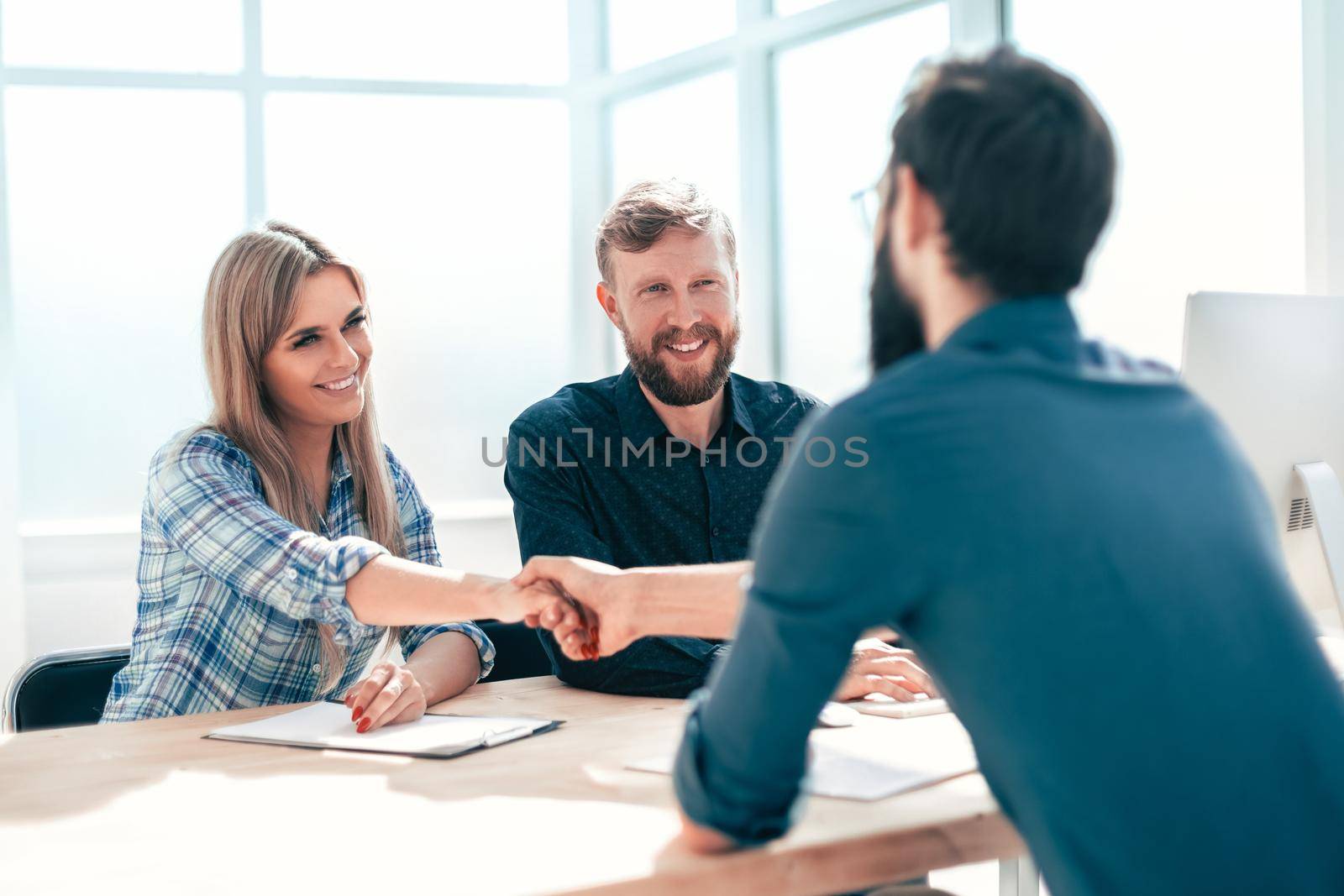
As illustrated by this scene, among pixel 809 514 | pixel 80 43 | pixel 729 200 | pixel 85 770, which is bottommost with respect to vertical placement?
pixel 85 770

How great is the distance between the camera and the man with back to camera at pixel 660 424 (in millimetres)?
2123

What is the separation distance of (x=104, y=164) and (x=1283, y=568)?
4005mm

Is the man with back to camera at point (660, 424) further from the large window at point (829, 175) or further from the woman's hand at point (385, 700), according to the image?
the large window at point (829, 175)

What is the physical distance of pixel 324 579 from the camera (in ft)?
5.60

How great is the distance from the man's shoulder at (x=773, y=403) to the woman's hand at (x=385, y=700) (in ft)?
3.21

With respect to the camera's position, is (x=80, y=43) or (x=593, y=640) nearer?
(x=593, y=640)

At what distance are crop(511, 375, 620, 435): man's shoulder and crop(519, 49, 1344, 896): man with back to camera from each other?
4.29 feet

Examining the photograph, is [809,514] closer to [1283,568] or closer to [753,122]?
[1283,568]

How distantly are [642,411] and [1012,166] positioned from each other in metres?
1.43

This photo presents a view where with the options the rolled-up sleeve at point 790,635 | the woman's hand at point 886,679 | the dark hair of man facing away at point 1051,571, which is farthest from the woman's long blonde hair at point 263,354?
the dark hair of man facing away at point 1051,571

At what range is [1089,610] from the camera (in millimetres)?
767

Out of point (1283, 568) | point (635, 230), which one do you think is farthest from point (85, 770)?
point (635, 230)

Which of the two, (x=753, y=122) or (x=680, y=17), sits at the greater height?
(x=680, y=17)

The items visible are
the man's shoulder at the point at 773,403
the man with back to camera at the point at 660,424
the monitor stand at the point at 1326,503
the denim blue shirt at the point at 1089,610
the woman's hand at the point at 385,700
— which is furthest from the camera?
the man's shoulder at the point at 773,403
